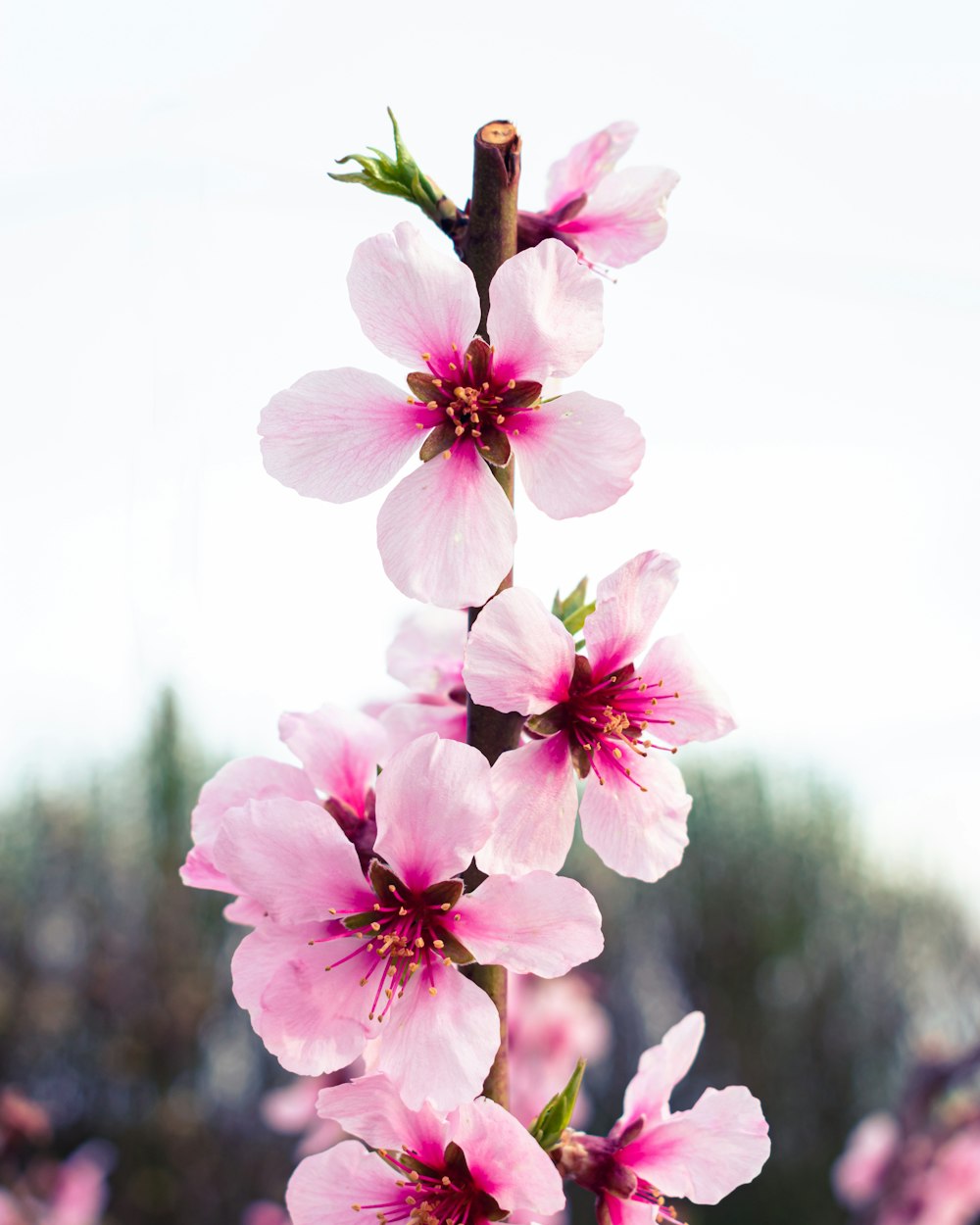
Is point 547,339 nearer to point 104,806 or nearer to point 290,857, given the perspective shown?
point 290,857

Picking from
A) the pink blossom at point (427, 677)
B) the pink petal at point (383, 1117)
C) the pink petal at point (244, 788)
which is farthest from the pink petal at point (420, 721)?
the pink petal at point (383, 1117)

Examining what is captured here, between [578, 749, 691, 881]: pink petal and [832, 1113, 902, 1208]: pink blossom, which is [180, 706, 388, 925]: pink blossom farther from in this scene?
[832, 1113, 902, 1208]: pink blossom

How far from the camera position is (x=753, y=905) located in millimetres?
12516

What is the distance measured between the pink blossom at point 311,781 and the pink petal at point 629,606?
0.25 metres

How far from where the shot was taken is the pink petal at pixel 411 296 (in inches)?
38.7

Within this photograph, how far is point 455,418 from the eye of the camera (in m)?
1.05

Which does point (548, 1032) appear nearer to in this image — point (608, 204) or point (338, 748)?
point (338, 748)

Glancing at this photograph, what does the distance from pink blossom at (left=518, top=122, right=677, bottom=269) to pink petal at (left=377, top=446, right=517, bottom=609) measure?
0.34 m

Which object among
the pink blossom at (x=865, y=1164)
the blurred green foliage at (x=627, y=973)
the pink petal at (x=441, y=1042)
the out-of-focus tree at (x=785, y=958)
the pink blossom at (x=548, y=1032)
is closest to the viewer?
the pink petal at (x=441, y=1042)

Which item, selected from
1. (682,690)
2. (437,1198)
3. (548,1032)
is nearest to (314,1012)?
(437,1198)

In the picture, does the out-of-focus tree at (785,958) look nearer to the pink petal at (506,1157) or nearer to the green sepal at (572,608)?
the green sepal at (572,608)

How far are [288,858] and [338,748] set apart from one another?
0.55 feet

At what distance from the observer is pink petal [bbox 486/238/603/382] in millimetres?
966

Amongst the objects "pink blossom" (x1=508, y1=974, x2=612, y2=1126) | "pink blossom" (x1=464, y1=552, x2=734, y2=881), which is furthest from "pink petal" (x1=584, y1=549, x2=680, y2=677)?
"pink blossom" (x1=508, y1=974, x2=612, y2=1126)
